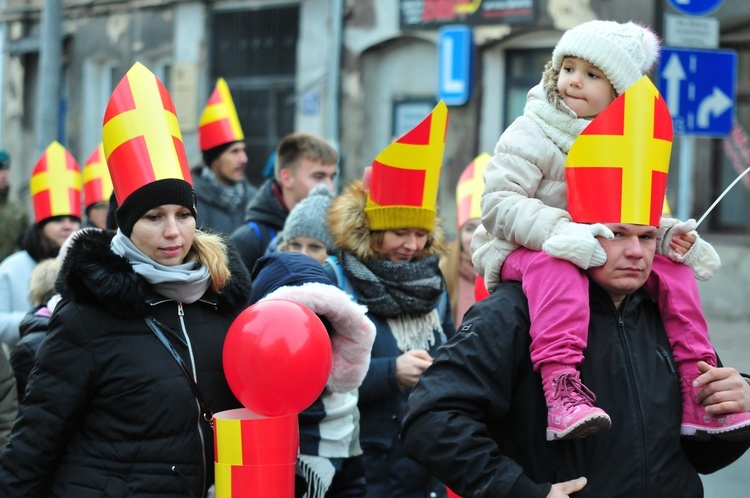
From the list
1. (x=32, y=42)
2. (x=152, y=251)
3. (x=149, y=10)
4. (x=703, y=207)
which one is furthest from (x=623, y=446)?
(x=32, y=42)

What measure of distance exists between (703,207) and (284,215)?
8200 millimetres

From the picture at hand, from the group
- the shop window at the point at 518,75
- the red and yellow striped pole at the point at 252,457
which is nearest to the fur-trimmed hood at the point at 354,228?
the red and yellow striped pole at the point at 252,457

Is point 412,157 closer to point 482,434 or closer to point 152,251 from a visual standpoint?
point 152,251

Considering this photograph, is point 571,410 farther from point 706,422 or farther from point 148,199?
point 148,199

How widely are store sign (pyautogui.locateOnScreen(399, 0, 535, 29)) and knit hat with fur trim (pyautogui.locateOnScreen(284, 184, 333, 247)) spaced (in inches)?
378

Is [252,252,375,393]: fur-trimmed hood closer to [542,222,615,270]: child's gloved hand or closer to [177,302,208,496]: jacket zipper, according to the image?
[177,302,208,496]: jacket zipper

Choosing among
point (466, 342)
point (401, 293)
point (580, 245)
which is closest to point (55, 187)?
point (401, 293)

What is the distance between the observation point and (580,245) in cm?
271

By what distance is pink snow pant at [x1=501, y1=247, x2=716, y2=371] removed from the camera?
106 inches

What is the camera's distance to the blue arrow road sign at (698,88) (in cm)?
747

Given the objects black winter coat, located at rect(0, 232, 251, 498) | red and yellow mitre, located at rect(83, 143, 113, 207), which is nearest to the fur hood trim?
black winter coat, located at rect(0, 232, 251, 498)

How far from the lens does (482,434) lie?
2.70m

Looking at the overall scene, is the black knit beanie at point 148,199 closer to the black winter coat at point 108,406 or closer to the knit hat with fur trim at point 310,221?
the black winter coat at point 108,406

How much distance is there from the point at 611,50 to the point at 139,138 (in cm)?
132
